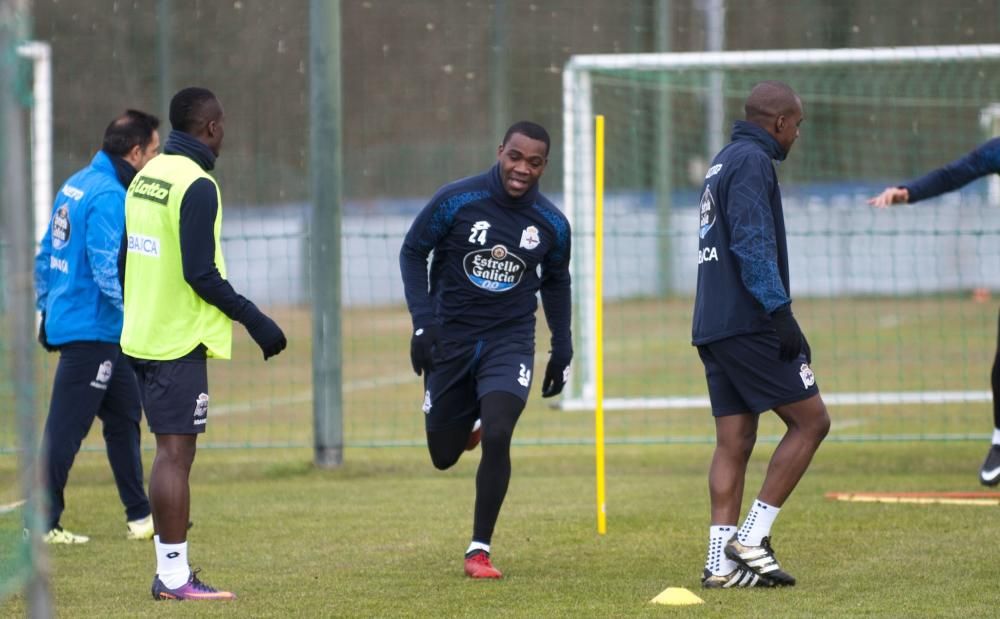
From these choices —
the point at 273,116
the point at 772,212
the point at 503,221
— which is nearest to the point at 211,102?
the point at 503,221

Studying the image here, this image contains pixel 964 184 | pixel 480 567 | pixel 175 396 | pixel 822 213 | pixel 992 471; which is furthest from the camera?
pixel 822 213

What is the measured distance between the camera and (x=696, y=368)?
59.8ft

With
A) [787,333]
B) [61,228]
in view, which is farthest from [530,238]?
[61,228]

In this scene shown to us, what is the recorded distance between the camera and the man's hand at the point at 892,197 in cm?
753

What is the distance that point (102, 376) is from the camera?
7836 mm

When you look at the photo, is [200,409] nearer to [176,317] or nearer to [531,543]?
[176,317]

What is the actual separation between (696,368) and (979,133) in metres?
7.06

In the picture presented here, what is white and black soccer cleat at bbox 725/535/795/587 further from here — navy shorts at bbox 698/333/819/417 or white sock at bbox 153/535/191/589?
white sock at bbox 153/535/191/589

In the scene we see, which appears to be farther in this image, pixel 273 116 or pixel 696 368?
pixel 696 368

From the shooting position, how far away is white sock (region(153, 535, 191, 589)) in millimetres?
6242

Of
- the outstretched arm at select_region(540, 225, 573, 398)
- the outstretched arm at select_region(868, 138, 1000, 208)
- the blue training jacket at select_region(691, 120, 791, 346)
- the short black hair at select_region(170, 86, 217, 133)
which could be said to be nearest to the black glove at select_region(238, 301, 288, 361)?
the short black hair at select_region(170, 86, 217, 133)

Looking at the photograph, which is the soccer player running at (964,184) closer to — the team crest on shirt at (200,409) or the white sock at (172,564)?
the team crest on shirt at (200,409)

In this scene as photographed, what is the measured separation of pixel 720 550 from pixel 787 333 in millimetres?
1007

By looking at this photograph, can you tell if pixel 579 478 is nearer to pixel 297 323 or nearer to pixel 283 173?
pixel 283 173
